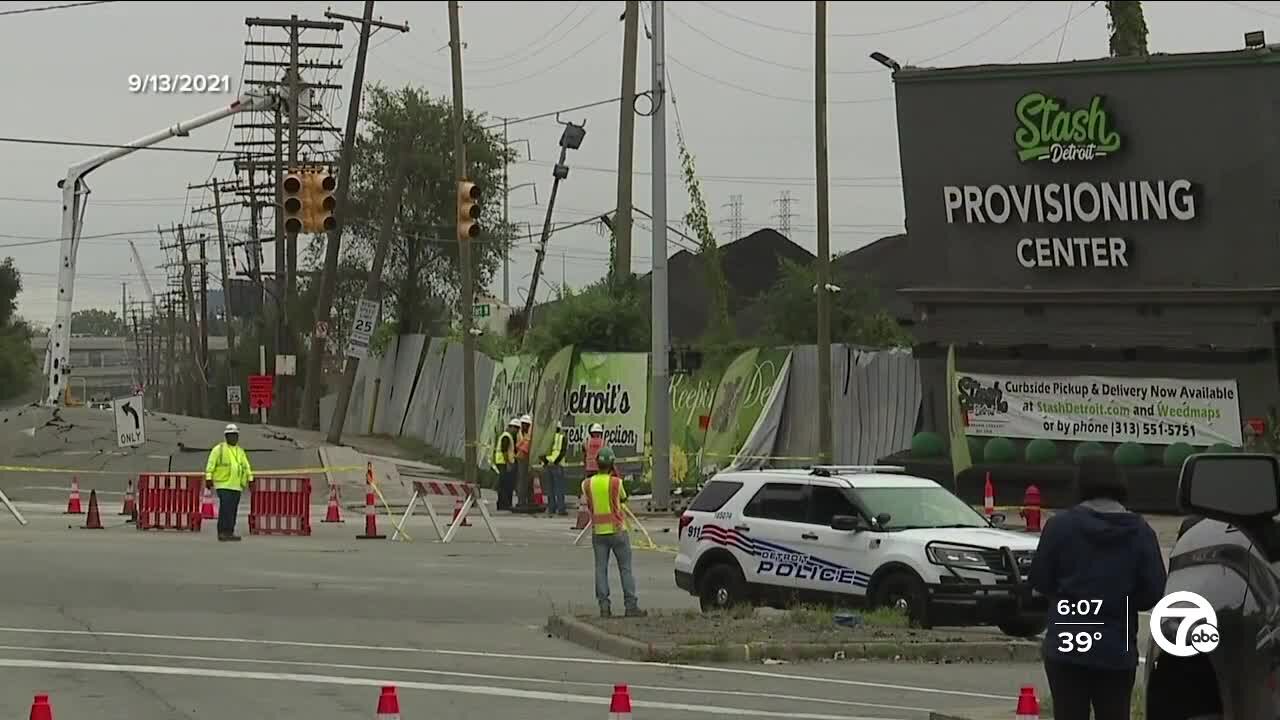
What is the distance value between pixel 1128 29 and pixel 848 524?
77.6ft

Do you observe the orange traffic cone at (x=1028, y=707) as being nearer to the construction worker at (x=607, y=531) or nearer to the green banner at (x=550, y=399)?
the construction worker at (x=607, y=531)

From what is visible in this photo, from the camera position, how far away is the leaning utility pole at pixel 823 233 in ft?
113

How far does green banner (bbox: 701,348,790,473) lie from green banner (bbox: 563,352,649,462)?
250 centimetres

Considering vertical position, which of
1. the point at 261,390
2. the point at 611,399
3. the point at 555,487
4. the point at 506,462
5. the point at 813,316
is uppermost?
the point at 813,316

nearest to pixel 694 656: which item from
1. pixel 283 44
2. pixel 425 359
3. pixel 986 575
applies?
pixel 986 575

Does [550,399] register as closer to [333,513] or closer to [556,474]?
[556,474]

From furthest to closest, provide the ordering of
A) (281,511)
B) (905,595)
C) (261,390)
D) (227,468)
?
(261,390) < (281,511) < (227,468) < (905,595)

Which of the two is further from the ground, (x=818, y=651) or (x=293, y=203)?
(x=293, y=203)

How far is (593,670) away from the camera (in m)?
15.4

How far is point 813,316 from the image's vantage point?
156ft

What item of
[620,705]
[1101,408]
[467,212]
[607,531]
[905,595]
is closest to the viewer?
[620,705]

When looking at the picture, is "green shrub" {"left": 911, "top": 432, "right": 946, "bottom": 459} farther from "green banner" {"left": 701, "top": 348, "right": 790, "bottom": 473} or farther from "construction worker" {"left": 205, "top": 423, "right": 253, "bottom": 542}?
"construction worker" {"left": 205, "top": 423, "right": 253, "bottom": 542}

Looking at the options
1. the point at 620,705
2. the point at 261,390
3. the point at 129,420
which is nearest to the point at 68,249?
the point at 129,420

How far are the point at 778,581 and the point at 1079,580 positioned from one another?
1087 centimetres
